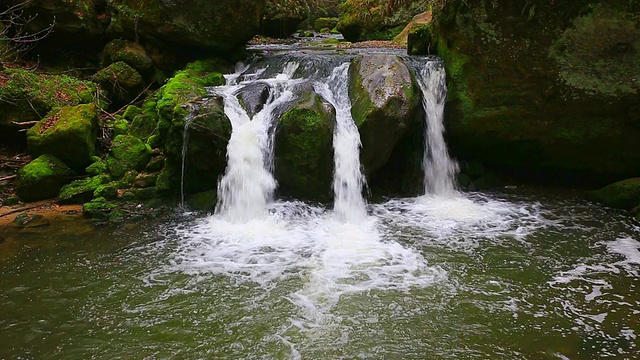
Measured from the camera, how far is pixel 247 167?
834 centimetres

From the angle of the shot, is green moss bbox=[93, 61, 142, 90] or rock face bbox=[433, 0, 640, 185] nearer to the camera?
rock face bbox=[433, 0, 640, 185]

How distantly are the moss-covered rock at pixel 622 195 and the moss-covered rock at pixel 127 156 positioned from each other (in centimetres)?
863

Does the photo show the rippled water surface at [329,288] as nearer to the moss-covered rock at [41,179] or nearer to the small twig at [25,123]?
the moss-covered rock at [41,179]

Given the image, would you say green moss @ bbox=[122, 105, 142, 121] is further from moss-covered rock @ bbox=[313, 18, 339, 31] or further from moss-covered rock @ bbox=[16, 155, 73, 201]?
moss-covered rock @ bbox=[313, 18, 339, 31]

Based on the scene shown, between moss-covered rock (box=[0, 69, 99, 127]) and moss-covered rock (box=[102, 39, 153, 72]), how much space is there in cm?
128

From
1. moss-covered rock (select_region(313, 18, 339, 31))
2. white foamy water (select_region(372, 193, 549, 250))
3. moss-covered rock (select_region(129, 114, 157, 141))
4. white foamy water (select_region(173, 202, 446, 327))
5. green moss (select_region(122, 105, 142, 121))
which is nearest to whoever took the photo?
white foamy water (select_region(173, 202, 446, 327))

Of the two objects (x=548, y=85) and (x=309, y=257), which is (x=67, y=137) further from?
(x=548, y=85)

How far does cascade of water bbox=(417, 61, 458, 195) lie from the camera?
30.2ft

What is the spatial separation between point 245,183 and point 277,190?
2.02ft

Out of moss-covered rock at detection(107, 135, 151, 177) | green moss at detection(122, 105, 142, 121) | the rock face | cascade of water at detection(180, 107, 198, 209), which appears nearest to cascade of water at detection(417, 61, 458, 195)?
the rock face

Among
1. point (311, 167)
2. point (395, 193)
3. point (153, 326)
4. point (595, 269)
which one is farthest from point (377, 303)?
point (395, 193)

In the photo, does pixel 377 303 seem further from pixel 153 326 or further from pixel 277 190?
pixel 277 190

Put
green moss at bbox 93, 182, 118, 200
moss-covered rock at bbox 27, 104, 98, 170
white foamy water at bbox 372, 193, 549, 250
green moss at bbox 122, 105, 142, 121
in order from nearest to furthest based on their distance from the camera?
white foamy water at bbox 372, 193, 549, 250
green moss at bbox 93, 182, 118, 200
moss-covered rock at bbox 27, 104, 98, 170
green moss at bbox 122, 105, 142, 121

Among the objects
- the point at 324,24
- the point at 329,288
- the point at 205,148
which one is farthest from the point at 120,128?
the point at 324,24
